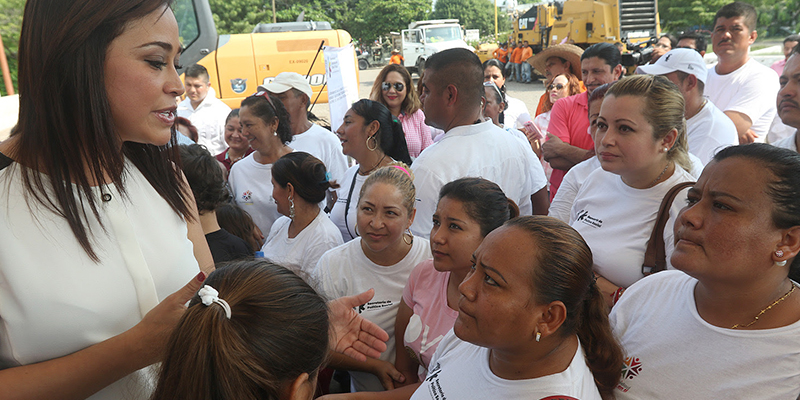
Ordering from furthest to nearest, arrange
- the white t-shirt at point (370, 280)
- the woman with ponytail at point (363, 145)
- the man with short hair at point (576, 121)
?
the man with short hair at point (576, 121)
the woman with ponytail at point (363, 145)
the white t-shirt at point (370, 280)

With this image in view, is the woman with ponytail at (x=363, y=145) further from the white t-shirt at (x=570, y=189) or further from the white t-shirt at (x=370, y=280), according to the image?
the white t-shirt at (x=570, y=189)

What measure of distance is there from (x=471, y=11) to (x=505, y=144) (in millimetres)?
69424

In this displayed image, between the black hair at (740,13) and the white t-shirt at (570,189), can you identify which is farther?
the black hair at (740,13)

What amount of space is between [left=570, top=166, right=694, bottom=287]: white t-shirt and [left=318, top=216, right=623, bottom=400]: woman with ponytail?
0.68 metres

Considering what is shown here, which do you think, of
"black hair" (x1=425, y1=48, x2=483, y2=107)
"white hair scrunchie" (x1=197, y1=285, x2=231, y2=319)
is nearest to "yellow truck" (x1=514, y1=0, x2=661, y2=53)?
"black hair" (x1=425, y1=48, x2=483, y2=107)

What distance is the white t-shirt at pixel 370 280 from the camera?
8.59 ft

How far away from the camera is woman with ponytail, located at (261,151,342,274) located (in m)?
3.31

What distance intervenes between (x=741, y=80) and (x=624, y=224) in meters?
3.26

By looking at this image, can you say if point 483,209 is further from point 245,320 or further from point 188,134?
point 188,134

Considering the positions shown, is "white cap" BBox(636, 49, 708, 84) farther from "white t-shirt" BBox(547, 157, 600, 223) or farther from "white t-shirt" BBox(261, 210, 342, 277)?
"white t-shirt" BBox(261, 210, 342, 277)

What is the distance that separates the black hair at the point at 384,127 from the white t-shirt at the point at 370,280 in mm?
1365

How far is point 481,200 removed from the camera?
2.45 m

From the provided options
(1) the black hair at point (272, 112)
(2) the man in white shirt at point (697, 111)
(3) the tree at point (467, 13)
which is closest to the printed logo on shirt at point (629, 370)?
(2) the man in white shirt at point (697, 111)

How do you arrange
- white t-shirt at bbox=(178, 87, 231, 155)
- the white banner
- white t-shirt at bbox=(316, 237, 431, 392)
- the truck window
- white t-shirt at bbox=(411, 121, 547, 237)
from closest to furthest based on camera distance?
1. white t-shirt at bbox=(316, 237, 431, 392)
2. white t-shirt at bbox=(411, 121, 547, 237)
3. the white banner
4. white t-shirt at bbox=(178, 87, 231, 155)
5. the truck window
